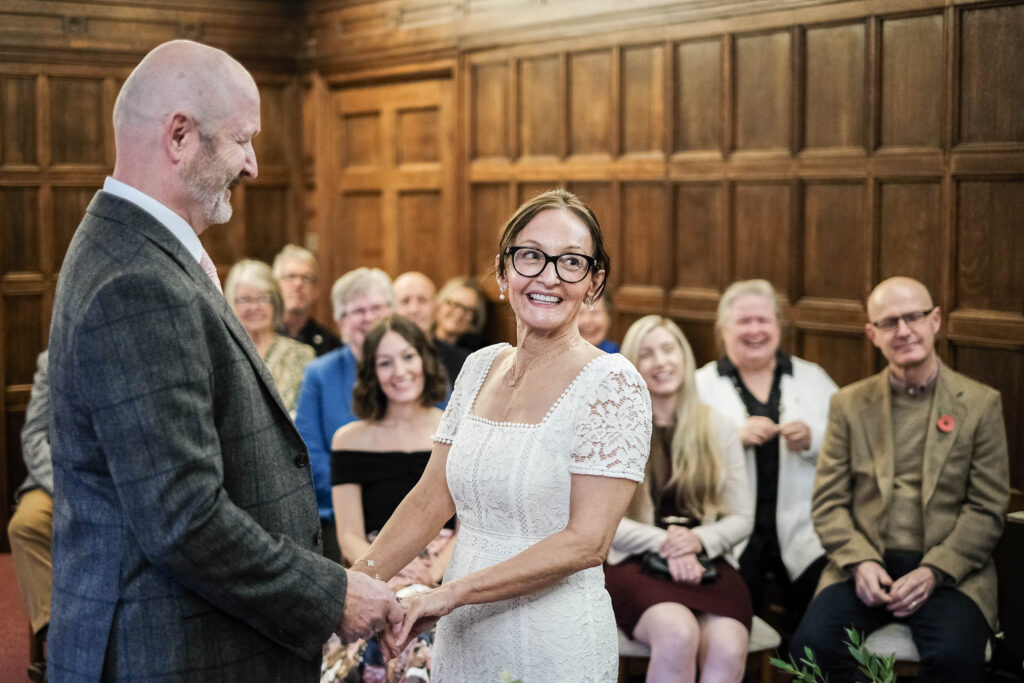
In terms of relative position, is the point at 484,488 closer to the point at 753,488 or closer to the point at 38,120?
the point at 753,488

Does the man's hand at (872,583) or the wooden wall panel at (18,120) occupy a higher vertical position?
the wooden wall panel at (18,120)

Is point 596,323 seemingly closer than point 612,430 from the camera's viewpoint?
No

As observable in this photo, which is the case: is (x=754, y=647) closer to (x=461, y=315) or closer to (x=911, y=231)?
(x=911, y=231)

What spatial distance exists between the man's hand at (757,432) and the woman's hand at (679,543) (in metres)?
0.62

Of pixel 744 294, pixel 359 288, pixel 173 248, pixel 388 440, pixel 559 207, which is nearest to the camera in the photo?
pixel 173 248

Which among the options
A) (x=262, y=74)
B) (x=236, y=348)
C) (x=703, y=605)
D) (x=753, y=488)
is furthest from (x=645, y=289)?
(x=236, y=348)

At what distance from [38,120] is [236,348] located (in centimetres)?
481

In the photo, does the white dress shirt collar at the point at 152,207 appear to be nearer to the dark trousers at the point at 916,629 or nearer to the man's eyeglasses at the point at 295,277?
the dark trousers at the point at 916,629

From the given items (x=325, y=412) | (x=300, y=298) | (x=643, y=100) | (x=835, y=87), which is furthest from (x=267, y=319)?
(x=835, y=87)

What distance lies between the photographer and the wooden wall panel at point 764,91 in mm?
4449

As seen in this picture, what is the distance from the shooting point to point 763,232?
4609 mm

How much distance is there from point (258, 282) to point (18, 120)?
1892 millimetres

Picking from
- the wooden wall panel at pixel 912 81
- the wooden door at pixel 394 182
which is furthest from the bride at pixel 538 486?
the wooden door at pixel 394 182

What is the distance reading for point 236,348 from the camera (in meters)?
1.77
